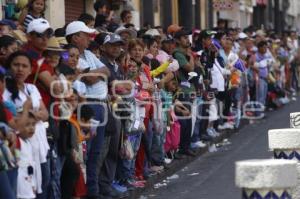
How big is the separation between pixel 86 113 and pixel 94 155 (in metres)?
0.95

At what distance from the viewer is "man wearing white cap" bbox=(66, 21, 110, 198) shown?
12.1 m

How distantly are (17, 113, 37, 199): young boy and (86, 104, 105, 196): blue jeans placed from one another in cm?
253

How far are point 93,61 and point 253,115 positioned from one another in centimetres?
1383

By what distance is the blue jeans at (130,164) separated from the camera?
44.2ft

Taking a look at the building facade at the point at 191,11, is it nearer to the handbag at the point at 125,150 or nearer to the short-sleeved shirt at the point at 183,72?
the handbag at the point at 125,150

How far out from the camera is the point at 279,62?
30.0 m

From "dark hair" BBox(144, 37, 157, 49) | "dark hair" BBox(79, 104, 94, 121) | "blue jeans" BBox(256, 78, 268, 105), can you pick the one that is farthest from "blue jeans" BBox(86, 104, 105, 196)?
"blue jeans" BBox(256, 78, 268, 105)

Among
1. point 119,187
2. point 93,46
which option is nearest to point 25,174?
point 93,46

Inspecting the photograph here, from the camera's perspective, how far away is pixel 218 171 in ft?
52.0

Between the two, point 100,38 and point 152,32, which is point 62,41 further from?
point 152,32

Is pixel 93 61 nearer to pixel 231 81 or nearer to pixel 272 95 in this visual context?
pixel 231 81

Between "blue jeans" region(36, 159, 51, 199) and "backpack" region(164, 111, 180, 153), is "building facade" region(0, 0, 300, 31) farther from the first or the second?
"blue jeans" region(36, 159, 51, 199)

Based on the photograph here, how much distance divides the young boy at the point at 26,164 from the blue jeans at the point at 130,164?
152 inches

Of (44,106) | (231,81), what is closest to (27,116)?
(44,106)
